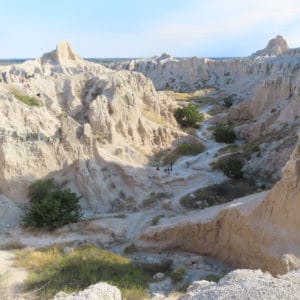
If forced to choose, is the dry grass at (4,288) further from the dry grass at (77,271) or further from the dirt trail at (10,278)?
the dry grass at (77,271)

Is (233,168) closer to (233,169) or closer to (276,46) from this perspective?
(233,169)

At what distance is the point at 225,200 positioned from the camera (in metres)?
20.1

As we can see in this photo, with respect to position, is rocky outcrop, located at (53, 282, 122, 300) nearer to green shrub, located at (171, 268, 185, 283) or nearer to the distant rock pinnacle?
green shrub, located at (171, 268, 185, 283)

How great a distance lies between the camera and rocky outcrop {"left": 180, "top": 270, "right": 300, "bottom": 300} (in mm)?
6523

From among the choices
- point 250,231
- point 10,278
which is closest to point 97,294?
point 10,278

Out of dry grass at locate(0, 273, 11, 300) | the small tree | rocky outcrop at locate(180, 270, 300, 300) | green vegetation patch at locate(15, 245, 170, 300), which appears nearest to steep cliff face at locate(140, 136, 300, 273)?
green vegetation patch at locate(15, 245, 170, 300)

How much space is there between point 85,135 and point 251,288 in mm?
15822

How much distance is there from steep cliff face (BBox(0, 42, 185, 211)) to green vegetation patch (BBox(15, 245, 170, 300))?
5.94 metres

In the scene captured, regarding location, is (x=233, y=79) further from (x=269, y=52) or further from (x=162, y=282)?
(x=162, y=282)

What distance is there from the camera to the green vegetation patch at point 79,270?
10.8 metres

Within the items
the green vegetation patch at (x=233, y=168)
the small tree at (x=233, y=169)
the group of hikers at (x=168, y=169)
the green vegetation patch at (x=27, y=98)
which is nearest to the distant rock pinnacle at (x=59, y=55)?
the green vegetation patch at (x=27, y=98)

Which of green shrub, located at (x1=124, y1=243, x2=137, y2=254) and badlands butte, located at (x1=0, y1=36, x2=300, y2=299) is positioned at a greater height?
badlands butte, located at (x1=0, y1=36, x2=300, y2=299)

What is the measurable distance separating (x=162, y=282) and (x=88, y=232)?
215 inches

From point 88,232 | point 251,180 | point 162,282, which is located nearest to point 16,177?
point 88,232
